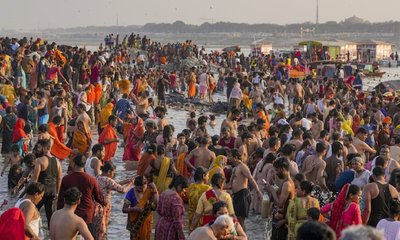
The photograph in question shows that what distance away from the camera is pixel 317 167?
1141cm

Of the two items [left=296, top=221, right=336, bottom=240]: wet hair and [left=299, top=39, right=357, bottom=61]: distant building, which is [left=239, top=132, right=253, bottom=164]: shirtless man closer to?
[left=296, top=221, right=336, bottom=240]: wet hair

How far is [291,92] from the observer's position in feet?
83.9

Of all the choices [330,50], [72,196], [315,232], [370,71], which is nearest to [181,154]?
[72,196]

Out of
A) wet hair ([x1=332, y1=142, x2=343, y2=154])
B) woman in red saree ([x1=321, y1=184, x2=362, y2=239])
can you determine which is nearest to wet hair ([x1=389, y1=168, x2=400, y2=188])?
woman in red saree ([x1=321, y1=184, x2=362, y2=239])

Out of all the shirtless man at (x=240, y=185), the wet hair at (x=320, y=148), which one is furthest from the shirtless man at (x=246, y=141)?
the shirtless man at (x=240, y=185)

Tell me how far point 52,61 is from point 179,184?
18.3 m

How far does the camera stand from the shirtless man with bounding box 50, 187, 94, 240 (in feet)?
25.1

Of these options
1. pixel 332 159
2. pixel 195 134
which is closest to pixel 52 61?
pixel 195 134

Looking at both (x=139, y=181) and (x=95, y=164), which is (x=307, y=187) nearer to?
(x=139, y=181)

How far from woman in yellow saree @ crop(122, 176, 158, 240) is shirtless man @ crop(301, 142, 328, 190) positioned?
2968 mm

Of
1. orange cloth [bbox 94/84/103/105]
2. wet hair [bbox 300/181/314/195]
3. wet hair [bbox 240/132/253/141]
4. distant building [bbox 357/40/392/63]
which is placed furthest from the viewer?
distant building [bbox 357/40/392/63]

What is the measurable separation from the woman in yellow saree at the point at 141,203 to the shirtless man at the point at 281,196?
1397 millimetres

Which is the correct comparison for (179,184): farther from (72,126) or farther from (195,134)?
(72,126)

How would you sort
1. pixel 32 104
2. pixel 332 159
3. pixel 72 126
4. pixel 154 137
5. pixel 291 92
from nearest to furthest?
pixel 332 159
pixel 154 137
pixel 72 126
pixel 32 104
pixel 291 92
